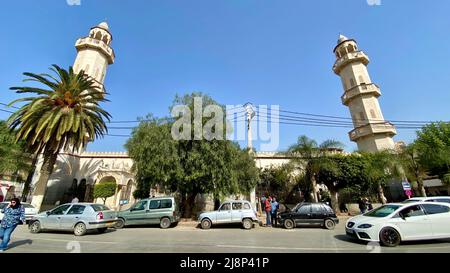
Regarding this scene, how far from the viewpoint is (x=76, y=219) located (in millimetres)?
10695

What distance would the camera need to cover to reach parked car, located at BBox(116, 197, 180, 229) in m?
13.4

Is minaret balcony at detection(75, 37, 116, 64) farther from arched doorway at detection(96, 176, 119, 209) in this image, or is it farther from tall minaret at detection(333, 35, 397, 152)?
tall minaret at detection(333, 35, 397, 152)

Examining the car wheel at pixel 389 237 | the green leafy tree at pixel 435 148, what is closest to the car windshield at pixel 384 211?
the car wheel at pixel 389 237

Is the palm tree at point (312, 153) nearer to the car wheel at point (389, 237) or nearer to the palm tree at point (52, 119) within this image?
the car wheel at point (389, 237)

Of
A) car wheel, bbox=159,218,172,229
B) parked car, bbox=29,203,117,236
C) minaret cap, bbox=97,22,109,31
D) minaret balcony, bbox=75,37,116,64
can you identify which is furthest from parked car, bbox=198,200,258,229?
minaret cap, bbox=97,22,109,31

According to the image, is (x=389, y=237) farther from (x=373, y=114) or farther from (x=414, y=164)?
(x=373, y=114)

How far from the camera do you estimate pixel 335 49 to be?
121 ft

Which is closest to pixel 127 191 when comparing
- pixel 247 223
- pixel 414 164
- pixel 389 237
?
pixel 247 223

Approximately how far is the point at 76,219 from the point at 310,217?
12568 millimetres

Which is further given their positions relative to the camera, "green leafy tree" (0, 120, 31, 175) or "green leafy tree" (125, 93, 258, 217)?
"green leafy tree" (0, 120, 31, 175)

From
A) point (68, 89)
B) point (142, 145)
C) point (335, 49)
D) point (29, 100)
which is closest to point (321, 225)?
point (142, 145)

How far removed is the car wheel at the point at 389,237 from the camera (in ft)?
24.9

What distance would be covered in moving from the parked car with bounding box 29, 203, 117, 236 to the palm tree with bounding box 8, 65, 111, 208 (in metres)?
9.24
